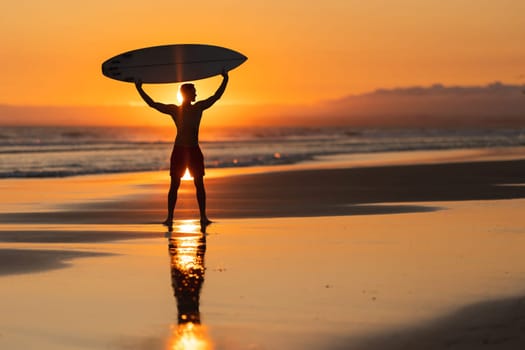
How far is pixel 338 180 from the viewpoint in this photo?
22.4 meters

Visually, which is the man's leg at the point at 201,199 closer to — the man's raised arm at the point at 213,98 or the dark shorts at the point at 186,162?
the dark shorts at the point at 186,162

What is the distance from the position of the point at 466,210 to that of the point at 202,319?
27.7 ft

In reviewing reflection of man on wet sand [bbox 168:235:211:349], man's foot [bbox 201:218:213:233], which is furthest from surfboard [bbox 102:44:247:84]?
reflection of man on wet sand [bbox 168:235:211:349]

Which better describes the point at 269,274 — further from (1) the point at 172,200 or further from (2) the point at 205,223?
(1) the point at 172,200

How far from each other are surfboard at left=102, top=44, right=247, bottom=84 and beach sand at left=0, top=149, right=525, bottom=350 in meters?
2.16

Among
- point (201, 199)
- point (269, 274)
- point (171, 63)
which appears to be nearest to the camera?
point (269, 274)

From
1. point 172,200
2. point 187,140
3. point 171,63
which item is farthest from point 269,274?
point 171,63

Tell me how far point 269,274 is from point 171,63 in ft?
22.2

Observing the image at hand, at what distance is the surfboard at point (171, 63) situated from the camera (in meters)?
14.4

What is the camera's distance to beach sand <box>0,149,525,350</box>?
251 inches

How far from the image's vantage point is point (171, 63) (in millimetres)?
14719

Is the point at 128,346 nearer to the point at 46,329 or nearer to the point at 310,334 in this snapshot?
the point at 46,329

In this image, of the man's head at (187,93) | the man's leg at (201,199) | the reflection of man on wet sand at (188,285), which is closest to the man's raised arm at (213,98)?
the man's head at (187,93)

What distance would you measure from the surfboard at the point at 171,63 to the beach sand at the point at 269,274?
85.2 inches
